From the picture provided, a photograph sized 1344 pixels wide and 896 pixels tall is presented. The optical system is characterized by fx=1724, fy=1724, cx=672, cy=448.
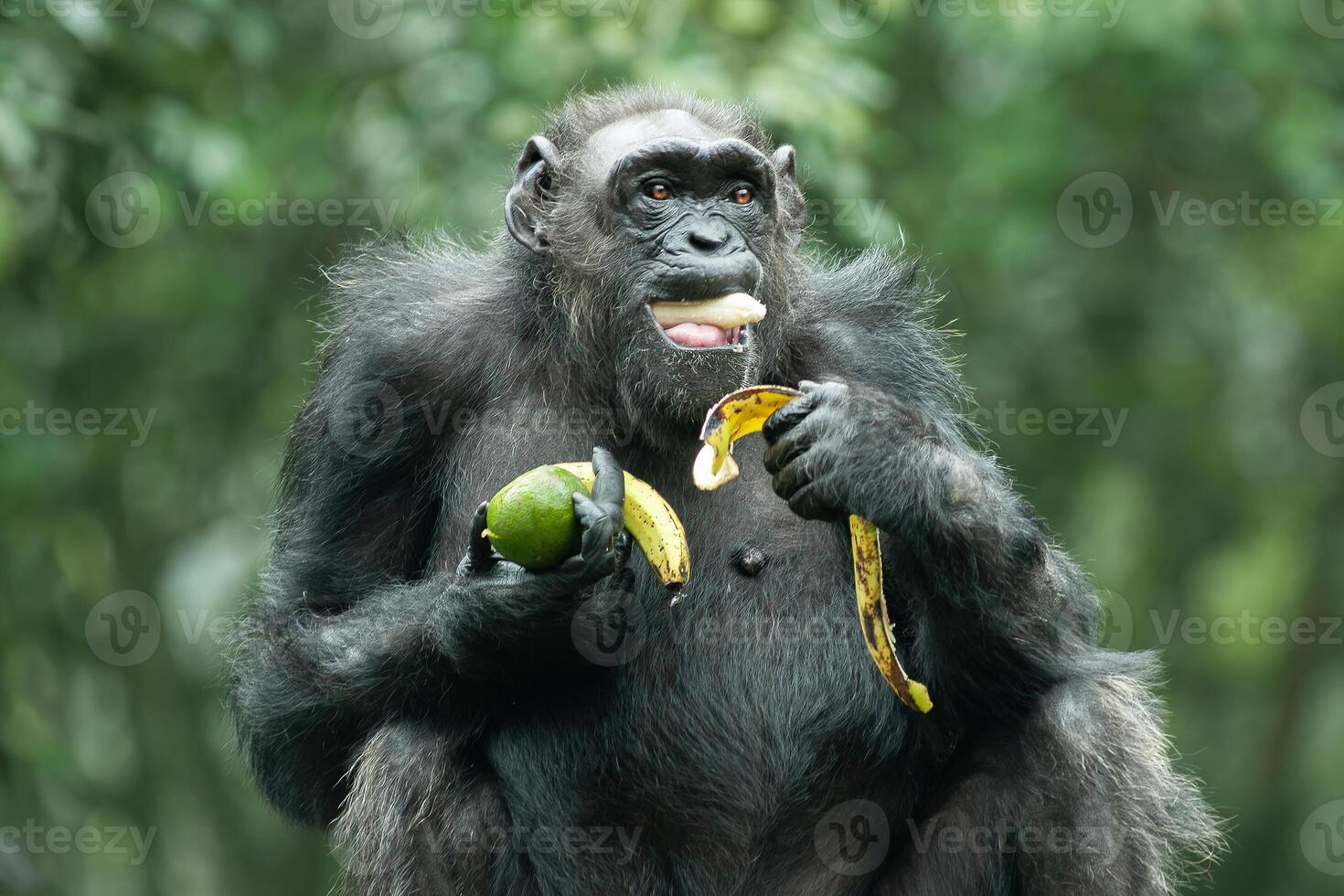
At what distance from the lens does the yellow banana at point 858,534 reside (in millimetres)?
5852

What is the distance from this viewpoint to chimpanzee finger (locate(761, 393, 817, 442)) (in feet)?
19.1

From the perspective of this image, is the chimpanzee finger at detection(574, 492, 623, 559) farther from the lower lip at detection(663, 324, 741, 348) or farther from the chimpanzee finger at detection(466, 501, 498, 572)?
the lower lip at detection(663, 324, 741, 348)

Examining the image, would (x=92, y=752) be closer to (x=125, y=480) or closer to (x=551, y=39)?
(x=125, y=480)

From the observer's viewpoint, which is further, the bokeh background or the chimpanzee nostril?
the bokeh background

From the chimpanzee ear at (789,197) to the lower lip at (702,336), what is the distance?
34.4 inches

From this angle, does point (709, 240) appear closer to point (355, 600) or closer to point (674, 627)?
point (674, 627)

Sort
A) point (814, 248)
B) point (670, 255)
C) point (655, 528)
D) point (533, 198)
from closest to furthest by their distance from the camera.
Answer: point (655, 528) → point (670, 255) → point (533, 198) → point (814, 248)

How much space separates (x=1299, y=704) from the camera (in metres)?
16.7

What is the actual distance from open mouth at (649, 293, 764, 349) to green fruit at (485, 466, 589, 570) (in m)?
0.78

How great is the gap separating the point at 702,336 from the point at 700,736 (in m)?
1.46

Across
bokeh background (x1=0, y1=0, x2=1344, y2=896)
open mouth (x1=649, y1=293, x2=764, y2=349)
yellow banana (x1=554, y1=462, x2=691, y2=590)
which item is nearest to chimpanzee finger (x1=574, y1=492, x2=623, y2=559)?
yellow banana (x1=554, y1=462, x2=691, y2=590)

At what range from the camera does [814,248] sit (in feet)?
30.5

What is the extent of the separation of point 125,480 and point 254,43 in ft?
16.9

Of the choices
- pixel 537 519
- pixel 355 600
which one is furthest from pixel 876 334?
pixel 355 600
